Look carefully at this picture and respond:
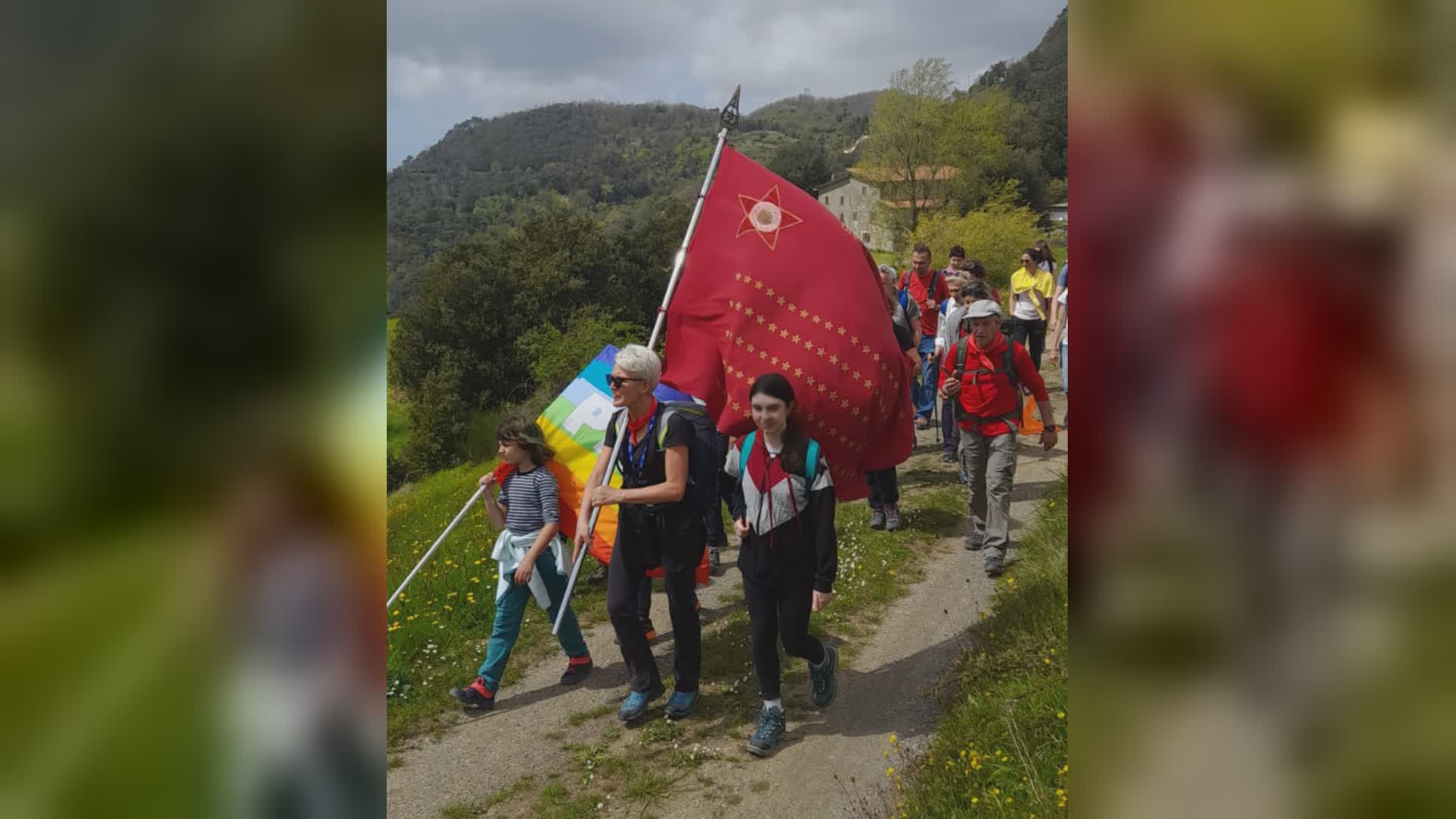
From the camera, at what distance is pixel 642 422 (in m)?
4.97

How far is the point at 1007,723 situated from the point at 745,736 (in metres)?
1.42

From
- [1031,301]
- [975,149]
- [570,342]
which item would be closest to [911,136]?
[975,149]

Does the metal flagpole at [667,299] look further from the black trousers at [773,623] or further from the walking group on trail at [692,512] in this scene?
the black trousers at [773,623]

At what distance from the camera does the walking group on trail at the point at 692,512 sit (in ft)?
15.4

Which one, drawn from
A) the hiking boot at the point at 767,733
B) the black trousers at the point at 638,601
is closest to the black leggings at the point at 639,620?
the black trousers at the point at 638,601

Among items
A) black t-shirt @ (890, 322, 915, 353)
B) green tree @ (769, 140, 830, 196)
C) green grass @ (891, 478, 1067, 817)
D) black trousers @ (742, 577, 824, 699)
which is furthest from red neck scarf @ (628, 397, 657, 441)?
green tree @ (769, 140, 830, 196)

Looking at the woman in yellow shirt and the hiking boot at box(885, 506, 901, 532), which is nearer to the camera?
the hiking boot at box(885, 506, 901, 532)

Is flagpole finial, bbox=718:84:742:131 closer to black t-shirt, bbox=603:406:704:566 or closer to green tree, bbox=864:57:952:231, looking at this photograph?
black t-shirt, bbox=603:406:704:566

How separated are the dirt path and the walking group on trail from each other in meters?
0.17

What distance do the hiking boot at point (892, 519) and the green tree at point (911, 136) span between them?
41.3 meters

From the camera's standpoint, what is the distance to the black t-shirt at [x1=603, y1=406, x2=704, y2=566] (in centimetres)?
479

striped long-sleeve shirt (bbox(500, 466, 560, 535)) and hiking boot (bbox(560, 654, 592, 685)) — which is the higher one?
striped long-sleeve shirt (bbox(500, 466, 560, 535))
